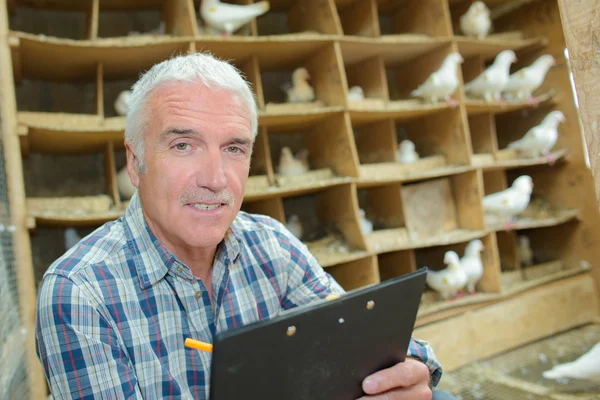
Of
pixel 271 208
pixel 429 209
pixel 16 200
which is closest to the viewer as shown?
pixel 16 200

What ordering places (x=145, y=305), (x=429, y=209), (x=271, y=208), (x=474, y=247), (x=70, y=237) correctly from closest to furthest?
(x=145, y=305), (x=70, y=237), (x=271, y=208), (x=474, y=247), (x=429, y=209)

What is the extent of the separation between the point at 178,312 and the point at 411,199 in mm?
1663

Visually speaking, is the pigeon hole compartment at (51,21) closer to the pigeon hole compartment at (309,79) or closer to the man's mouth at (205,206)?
→ the pigeon hole compartment at (309,79)

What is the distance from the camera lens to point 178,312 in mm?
856

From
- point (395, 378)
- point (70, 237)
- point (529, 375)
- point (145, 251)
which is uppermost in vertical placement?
point (70, 237)

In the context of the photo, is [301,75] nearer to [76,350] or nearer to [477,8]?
[477,8]

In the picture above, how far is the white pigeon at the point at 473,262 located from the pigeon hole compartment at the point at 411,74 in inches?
27.3

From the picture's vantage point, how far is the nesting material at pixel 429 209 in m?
2.29

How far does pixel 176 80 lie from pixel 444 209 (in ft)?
5.98

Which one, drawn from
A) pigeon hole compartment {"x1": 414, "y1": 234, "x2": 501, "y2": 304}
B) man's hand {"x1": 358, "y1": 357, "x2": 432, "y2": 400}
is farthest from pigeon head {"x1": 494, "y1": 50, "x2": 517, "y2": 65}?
man's hand {"x1": 358, "y1": 357, "x2": 432, "y2": 400}

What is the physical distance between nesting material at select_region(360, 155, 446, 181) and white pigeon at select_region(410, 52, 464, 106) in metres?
0.29

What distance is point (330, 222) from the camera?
2.27 meters

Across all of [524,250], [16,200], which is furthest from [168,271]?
[524,250]

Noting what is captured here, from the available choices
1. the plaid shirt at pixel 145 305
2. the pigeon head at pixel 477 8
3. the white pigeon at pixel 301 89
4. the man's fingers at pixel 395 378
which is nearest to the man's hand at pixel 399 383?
the man's fingers at pixel 395 378
